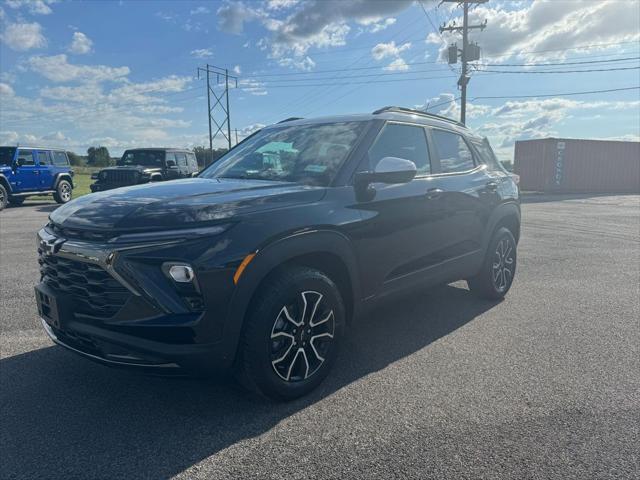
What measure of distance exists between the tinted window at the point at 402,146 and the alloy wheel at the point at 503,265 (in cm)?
155

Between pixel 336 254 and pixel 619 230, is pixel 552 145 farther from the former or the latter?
pixel 336 254

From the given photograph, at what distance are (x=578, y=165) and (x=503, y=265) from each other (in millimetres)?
27806

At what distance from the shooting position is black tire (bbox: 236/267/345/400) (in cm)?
256

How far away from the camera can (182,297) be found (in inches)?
92.0

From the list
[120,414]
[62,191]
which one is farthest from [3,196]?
[120,414]

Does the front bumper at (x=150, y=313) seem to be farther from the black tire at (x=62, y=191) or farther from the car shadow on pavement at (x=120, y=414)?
the black tire at (x=62, y=191)

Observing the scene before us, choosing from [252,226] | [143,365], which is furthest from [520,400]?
[143,365]

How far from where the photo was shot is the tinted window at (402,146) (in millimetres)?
3480

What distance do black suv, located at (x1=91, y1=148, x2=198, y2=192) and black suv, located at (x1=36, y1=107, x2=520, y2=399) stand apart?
1000 cm

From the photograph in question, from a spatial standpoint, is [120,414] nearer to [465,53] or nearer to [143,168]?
[143,168]

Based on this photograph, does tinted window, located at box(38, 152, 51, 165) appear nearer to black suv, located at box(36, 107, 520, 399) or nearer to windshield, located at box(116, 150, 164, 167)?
windshield, located at box(116, 150, 164, 167)

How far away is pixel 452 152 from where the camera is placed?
4.41 metres

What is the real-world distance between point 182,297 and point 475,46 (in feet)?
89.9

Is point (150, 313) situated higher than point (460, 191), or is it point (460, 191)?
point (460, 191)
